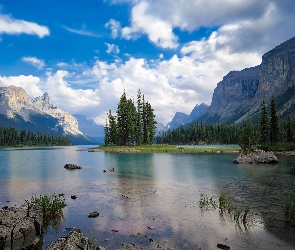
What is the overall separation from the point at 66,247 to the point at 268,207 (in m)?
19.0

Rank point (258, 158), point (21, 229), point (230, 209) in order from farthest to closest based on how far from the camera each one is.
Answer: point (258, 158) → point (230, 209) → point (21, 229)

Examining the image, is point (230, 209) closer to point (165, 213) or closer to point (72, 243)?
point (165, 213)

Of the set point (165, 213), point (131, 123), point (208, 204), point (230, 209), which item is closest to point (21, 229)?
point (165, 213)

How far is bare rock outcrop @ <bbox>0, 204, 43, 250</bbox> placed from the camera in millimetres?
12734

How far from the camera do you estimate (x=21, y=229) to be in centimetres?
1343

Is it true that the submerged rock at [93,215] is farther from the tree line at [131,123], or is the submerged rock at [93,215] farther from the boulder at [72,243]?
the tree line at [131,123]

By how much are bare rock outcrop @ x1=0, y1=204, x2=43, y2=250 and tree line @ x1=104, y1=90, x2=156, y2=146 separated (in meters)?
103

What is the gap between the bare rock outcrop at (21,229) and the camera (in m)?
12.7

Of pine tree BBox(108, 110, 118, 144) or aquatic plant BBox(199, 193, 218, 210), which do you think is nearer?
aquatic plant BBox(199, 193, 218, 210)

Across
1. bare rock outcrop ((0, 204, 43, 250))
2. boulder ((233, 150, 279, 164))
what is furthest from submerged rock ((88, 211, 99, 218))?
boulder ((233, 150, 279, 164))

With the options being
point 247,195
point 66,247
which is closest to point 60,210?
point 66,247

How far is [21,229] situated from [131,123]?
344 feet

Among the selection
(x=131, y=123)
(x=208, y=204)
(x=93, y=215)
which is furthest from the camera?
(x=131, y=123)

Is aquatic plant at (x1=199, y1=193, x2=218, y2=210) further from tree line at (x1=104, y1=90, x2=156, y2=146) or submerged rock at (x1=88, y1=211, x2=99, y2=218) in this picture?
tree line at (x1=104, y1=90, x2=156, y2=146)
